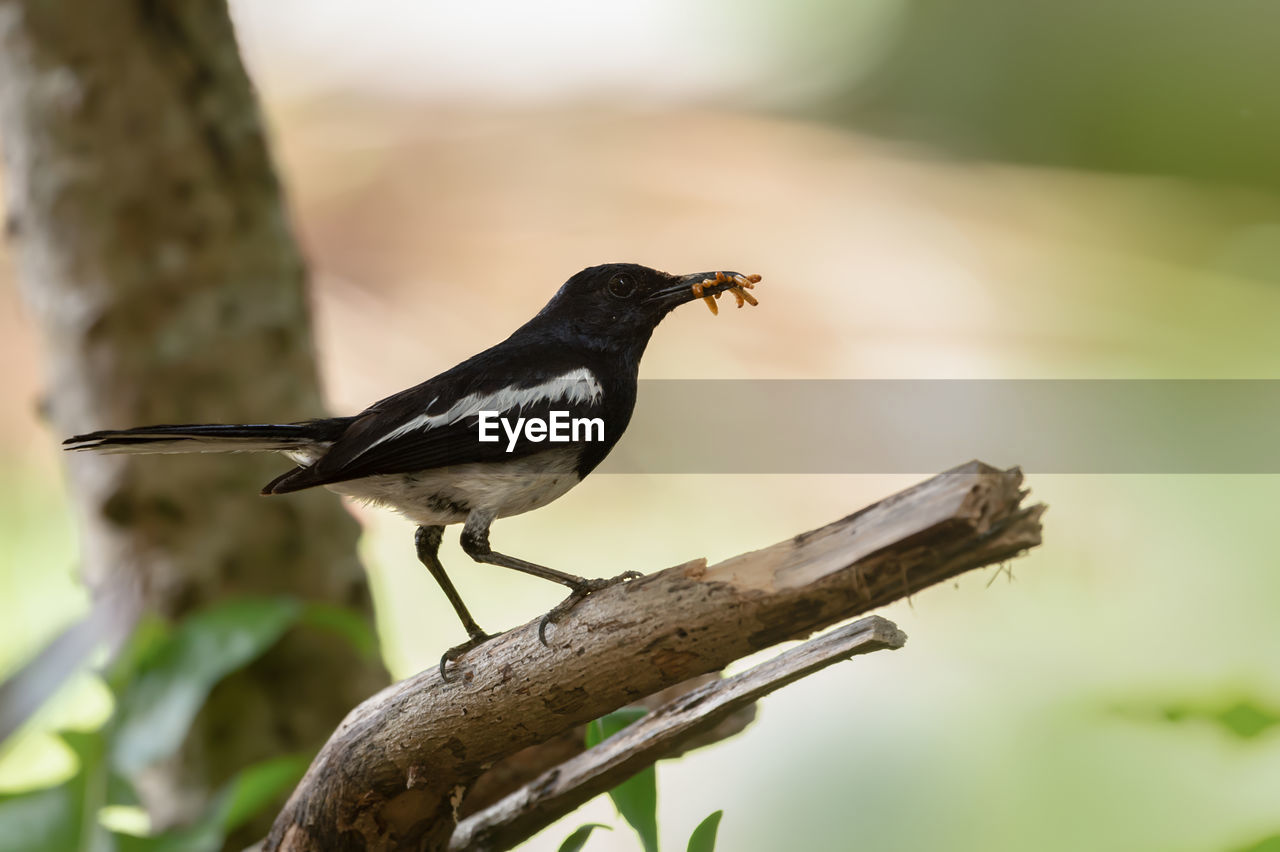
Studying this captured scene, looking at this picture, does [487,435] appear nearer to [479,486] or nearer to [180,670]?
[479,486]

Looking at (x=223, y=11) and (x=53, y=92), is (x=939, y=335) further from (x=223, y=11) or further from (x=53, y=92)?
(x=53, y=92)

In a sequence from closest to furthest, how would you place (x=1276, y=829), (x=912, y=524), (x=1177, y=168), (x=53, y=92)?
(x=912, y=524), (x=1276, y=829), (x=53, y=92), (x=1177, y=168)

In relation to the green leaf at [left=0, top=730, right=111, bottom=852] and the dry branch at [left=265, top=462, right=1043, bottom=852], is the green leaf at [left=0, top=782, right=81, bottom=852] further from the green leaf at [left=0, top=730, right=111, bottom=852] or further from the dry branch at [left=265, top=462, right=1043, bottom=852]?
the dry branch at [left=265, top=462, right=1043, bottom=852]

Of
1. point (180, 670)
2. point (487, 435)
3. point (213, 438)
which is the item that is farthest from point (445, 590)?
point (180, 670)

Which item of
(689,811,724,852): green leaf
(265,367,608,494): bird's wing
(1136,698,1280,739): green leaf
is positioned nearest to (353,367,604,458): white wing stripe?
(265,367,608,494): bird's wing

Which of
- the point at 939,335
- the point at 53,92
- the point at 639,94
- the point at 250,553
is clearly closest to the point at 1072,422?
the point at 939,335

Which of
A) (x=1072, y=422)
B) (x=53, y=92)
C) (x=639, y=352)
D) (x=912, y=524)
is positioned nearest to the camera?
(x=912, y=524)

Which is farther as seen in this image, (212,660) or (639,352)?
(212,660)
